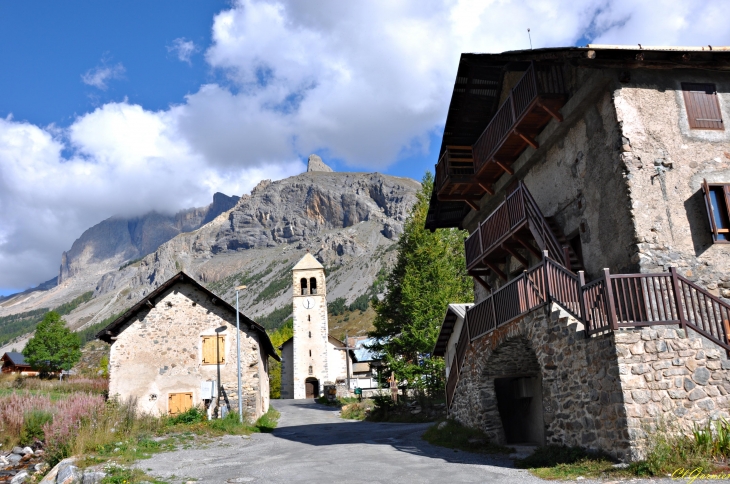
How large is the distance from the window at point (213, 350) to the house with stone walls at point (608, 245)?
1344cm

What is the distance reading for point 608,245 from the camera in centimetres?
1339

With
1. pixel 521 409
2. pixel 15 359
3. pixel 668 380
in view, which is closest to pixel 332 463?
pixel 668 380

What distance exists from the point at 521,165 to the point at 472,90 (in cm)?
334

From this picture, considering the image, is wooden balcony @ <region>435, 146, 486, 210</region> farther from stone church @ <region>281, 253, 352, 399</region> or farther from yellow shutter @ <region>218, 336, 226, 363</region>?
stone church @ <region>281, 253, 352, 399</region>

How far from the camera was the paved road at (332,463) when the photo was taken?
11.6 metres

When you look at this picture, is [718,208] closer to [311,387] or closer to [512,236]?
[512,236]

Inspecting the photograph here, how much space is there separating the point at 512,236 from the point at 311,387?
5528 centimetres

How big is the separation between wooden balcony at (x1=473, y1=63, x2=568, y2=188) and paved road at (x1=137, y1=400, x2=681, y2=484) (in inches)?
348

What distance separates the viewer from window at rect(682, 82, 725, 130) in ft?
43.3

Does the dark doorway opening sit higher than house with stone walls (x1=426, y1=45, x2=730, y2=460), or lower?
lower

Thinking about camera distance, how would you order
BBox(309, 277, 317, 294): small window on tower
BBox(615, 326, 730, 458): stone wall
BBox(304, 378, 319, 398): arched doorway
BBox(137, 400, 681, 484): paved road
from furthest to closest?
BBox(309, 277, 317, 294): small window on tower
BBox(304, 378, 319, 398): arched doorway
BBox(137, 400, 681, 484): paved road
BBox(615, 326, 730, 458): stone wall

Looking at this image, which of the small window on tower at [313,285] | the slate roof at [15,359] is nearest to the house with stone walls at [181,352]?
the small window on tower at [313,285]

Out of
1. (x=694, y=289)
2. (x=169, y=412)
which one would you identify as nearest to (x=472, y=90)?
(x=694, y=289)

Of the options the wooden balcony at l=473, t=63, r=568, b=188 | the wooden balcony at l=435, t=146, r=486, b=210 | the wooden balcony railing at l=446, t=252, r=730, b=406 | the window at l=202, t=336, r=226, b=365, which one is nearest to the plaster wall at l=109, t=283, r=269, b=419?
the window at l=202, t=336, r=226, b=365
